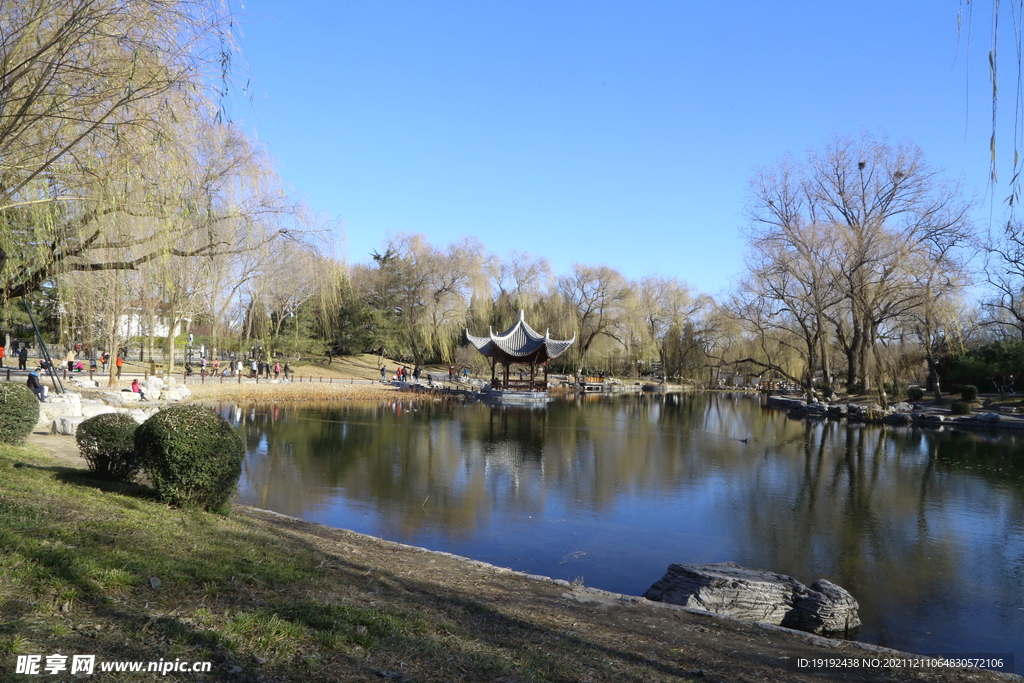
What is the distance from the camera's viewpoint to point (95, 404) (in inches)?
611

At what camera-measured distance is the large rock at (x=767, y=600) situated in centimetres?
634

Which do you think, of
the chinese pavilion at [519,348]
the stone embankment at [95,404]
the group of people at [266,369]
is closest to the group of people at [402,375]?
the group of people at [266,369]

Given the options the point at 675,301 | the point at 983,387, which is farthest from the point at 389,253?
the point at 983,387

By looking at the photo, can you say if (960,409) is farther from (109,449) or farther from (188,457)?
(109,449)

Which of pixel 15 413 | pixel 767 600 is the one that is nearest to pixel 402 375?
pixel 15 413

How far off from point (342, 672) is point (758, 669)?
2.79 metres

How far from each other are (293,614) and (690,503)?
9.23 m

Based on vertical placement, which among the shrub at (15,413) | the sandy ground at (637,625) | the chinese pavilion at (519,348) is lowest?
the sandy ground at (637,625)

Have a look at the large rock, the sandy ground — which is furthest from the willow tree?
the large rock

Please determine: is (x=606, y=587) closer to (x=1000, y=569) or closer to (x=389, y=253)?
(x=1000, y=569)

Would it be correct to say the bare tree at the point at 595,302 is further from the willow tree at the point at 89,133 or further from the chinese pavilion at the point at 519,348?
the willow tree at the point at 89,133

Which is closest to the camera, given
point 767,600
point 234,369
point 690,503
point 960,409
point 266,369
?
point 767,600

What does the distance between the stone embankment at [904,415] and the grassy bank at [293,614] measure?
2533cm

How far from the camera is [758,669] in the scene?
4441 mm
